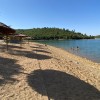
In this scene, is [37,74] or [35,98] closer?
[35,98]

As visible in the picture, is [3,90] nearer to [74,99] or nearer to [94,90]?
[74,99]

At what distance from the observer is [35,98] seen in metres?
8.23

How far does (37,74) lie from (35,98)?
363 centimetres

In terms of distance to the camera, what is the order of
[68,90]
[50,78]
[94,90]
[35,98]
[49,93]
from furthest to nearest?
A: [50,78] → [94,90] → [68,90] → [49,93] → [35,98]

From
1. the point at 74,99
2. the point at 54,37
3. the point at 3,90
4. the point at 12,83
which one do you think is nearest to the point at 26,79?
the point at 12,83

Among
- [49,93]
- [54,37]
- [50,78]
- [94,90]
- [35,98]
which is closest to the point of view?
[35,98]

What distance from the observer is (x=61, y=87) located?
9891mm

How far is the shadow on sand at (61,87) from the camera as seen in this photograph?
893 cm

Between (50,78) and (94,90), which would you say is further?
(50,78)

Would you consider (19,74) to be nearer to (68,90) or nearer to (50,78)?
(50,78)

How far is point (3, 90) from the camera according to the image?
8.73m

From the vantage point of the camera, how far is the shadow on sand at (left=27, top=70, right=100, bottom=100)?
8.93 metres

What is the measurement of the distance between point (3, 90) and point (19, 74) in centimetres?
267

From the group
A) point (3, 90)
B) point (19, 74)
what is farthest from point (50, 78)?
point (3, 90)
